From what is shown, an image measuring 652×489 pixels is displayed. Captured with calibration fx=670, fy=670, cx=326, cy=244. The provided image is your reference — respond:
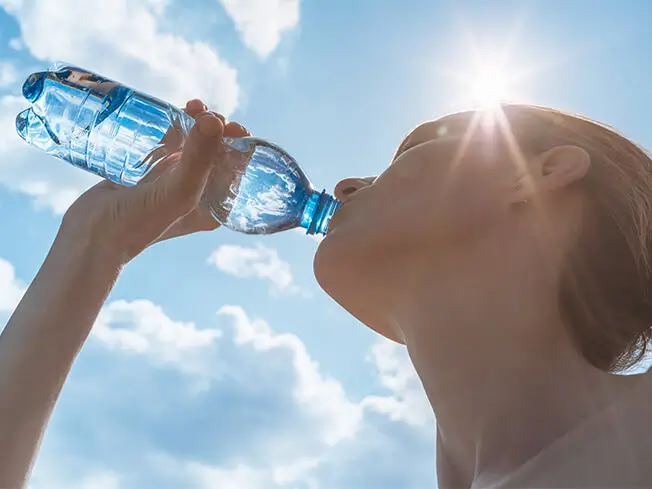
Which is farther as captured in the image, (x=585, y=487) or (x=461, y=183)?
(x=461, y=183)

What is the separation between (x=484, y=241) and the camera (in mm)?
1598

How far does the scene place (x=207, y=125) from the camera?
74.8 inches

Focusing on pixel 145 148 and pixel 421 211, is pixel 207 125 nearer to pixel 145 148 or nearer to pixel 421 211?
pixel 421 211

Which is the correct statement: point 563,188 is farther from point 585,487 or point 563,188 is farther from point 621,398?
point 585,487

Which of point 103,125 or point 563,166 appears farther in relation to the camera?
point 103,125

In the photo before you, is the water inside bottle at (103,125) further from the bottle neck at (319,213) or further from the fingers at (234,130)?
the bottle neck at (319,213)

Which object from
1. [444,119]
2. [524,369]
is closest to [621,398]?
[524,369]

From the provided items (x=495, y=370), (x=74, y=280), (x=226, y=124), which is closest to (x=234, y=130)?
(x=226, y=124)

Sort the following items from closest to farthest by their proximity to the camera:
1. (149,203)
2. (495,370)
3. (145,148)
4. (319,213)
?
(495,370)
(149,203)
(319,213)
(145,148)

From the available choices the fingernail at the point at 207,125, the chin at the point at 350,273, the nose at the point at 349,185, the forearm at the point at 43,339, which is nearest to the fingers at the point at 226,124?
A: the fingernail at the point at 207,125

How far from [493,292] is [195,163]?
951 mm

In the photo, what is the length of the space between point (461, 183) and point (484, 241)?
164mm

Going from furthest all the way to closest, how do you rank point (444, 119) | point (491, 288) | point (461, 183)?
point (444, 119)
point (461, 183)
point (491, 288)

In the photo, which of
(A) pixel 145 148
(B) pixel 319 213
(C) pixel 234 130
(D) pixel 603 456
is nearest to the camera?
(D) pixel 603 456
